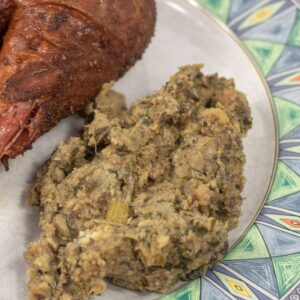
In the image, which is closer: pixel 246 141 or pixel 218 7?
pixel 246 141

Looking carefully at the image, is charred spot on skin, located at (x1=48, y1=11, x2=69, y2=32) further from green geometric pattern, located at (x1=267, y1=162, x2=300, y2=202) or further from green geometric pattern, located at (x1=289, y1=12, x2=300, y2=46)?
green geometric pattern, located at (x1=289, y1=12, x2=300, y2=46)

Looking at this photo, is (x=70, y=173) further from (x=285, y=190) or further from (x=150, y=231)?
(x=285, y=190)

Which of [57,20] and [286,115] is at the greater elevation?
[286,115]

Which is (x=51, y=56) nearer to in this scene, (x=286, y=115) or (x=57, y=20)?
(x=57, y=20)

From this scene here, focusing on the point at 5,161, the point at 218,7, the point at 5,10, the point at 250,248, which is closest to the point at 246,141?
the point at 250,248


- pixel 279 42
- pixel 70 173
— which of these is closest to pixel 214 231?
pixel 70 173
